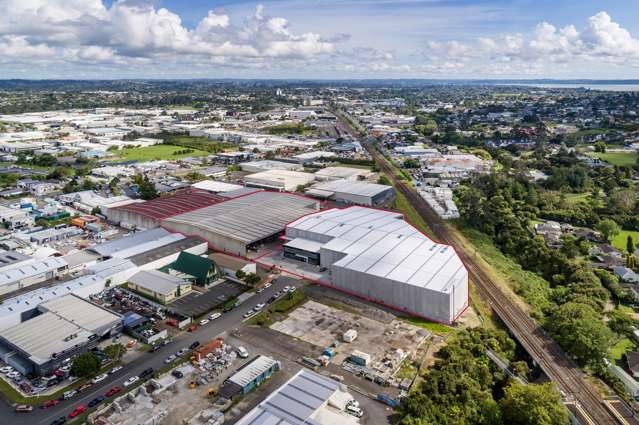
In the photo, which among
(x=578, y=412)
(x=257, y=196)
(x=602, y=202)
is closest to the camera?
(x=578, y=412)

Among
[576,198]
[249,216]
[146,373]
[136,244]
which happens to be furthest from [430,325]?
[576,198]

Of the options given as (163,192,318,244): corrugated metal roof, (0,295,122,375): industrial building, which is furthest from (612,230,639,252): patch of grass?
(0,295,122,375): industrial building

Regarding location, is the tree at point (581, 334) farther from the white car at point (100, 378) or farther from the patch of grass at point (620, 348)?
the white car at point (100, 378)

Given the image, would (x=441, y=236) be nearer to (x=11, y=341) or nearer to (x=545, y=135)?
(x=11, y=341)

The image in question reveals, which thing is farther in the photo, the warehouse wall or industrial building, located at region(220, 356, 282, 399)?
the warehouse wall

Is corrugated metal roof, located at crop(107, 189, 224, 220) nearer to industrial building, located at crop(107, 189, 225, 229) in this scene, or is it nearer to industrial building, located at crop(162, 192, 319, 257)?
industrial building, located at crop(107, 189, 225, 229)

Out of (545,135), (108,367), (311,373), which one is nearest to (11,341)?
(108,367)
